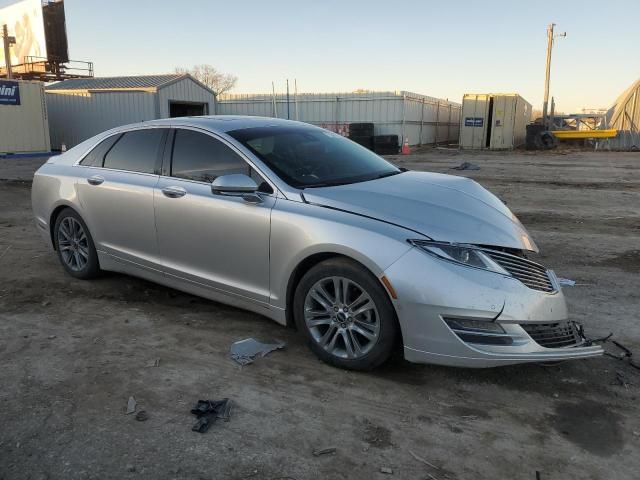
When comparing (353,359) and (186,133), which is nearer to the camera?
(353,359)

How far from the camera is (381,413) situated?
296 centimetres

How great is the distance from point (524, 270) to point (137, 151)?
3372mm

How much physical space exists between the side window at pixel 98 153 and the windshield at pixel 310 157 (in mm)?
1540

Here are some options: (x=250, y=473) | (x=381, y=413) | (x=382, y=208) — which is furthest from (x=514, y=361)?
(x=250, y=473)

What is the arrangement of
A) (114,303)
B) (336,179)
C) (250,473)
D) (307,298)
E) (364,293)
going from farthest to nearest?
(114,303)
(336,179)
(307,298)
(364,293)
(250,473)

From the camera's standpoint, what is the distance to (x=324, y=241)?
3312 mm

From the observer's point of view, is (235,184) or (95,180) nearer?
(235,184)

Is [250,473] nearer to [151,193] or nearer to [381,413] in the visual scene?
[381,413]

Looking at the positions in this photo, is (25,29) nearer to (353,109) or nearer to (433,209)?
(353,109)

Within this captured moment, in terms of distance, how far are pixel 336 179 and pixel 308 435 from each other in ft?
6.17

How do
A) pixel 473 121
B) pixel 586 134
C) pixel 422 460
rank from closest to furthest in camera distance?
pixel 422 460, pixel 586 134, pixel 473 121

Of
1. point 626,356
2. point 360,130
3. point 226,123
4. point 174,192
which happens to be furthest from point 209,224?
point 360,130

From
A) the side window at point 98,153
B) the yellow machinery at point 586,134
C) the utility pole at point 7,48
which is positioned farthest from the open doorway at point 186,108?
the side window at point 98,153

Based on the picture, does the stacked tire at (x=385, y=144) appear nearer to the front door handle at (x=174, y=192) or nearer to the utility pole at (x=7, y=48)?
the front door handle at (x=174, y=192)
